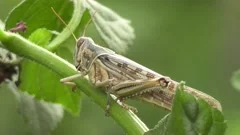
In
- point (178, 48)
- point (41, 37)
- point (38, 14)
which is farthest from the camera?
point (178, 48)

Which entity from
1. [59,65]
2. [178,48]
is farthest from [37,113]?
[178,48]

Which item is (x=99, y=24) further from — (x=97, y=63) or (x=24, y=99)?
(x=24, y=99)

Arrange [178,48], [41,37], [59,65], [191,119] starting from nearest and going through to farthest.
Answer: [191,119] → [59,65] → [41,37] → [178,48]

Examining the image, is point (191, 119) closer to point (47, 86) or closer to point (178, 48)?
point (47, 86)

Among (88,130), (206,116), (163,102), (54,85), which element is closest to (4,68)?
(54,85)

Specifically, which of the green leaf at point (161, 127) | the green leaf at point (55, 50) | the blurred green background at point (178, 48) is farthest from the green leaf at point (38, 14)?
the blurred green background at point (178, 48)

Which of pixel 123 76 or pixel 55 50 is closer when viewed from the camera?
pixel 55 50

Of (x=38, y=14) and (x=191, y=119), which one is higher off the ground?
(x=38, y=14)
